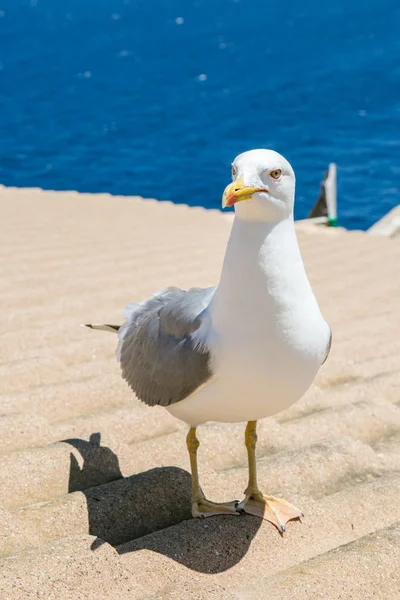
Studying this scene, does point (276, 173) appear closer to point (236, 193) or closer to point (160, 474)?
point (236, 193)

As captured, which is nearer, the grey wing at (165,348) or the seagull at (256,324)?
the seagull at (256,324)

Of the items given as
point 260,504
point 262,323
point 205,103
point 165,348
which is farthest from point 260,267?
point 205,103

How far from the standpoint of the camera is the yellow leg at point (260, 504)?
9.32 feet

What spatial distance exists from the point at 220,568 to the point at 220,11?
254 feet

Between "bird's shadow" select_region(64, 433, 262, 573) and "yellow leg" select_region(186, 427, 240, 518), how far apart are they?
0.10ft

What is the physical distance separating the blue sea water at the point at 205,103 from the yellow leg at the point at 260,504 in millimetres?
20396

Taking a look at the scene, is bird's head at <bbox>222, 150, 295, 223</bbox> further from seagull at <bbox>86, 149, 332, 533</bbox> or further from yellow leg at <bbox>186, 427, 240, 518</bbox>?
yellow leg at <bbox>186, 427, 240, 518</bbox>

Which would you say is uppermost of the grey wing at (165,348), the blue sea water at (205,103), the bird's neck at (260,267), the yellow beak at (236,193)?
the blue sea water at (205,103)

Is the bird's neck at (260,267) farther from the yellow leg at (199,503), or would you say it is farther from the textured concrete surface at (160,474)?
the textured concrete surface at (160,474)

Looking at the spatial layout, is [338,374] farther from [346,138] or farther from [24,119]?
[24,119]

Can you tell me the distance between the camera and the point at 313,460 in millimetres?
3264

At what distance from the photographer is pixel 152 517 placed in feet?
9.55

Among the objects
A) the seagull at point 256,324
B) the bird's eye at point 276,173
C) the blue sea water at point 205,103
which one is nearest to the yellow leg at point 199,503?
the seagull at point 256,324

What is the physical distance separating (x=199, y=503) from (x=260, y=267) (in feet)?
2.98
